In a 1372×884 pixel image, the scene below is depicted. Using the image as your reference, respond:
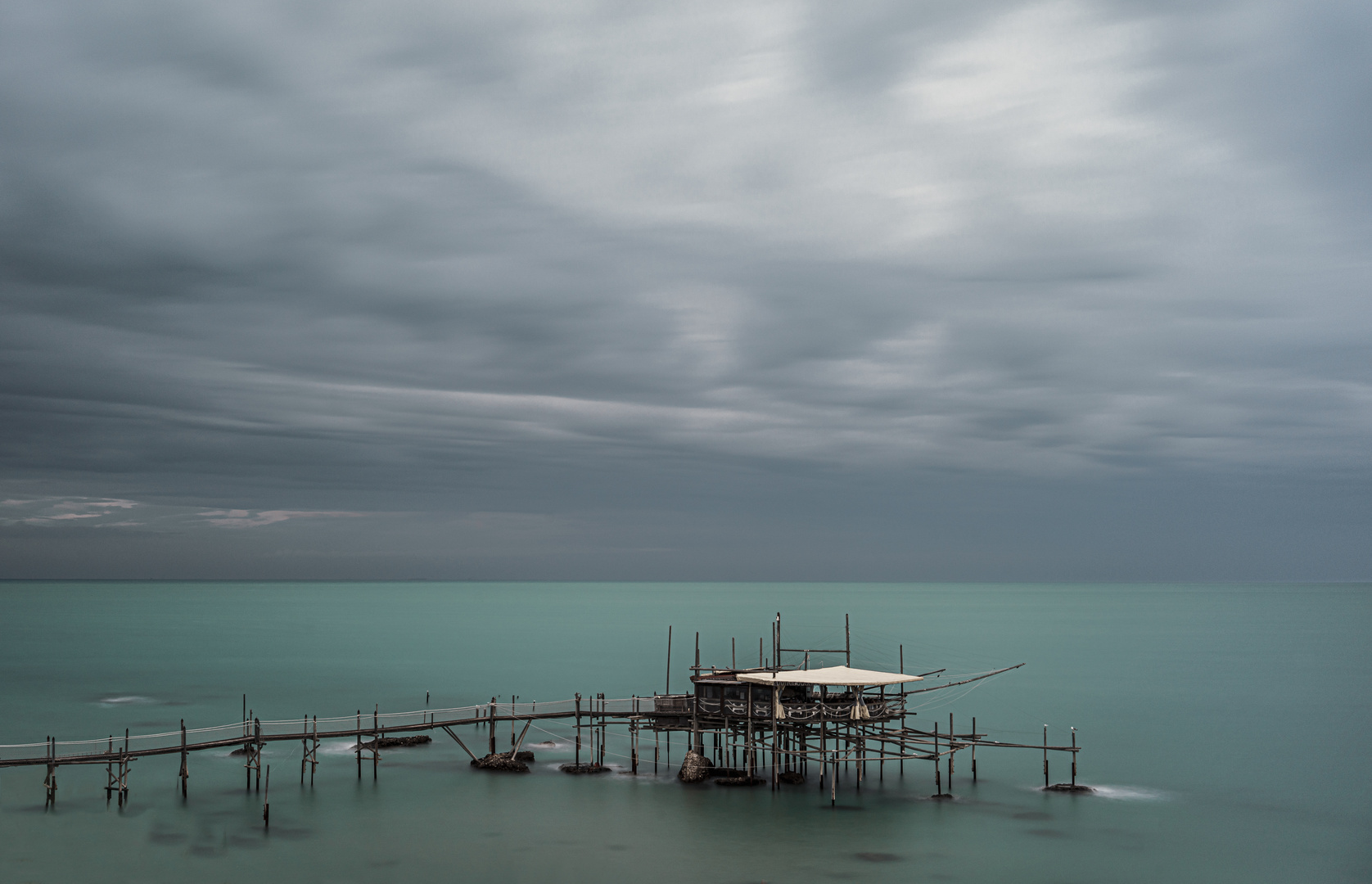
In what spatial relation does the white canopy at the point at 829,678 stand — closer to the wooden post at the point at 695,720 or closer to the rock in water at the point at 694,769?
the wooden post at the point at 695,720

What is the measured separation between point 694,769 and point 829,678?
7857 millimetres

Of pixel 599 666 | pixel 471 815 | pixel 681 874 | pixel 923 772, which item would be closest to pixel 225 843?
pixel 471 815

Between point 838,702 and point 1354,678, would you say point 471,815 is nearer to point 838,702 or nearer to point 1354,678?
point 838,702

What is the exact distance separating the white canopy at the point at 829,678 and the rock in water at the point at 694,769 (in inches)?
168

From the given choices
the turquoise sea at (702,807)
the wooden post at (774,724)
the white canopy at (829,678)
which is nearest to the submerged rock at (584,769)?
the turquoise sea at (702,807)

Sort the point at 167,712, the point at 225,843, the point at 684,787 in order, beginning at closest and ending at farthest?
the point at 225,843
the point at 684,787
the point at 167,712

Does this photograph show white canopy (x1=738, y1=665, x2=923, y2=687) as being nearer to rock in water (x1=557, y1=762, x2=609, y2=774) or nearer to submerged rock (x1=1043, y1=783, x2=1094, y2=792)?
submerged rock (x1=1043, y1=783, x2=1094, y2=792)

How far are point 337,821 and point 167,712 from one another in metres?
39.1

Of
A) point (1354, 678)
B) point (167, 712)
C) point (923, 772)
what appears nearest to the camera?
point (923, 772)

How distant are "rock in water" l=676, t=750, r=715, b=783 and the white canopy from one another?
14.0ft

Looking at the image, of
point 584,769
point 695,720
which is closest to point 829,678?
point 695,720

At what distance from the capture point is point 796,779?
51.4m

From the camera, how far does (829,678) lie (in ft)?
159

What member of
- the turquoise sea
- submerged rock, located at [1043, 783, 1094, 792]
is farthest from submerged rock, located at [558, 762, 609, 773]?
submerged rock, located at [1043, 783, 1094, 792]
